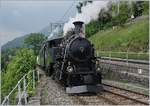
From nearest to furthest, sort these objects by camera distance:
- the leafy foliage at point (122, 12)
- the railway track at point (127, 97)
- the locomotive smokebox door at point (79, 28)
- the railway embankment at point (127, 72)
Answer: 1. the railway track at point (127, 97)
2. the locomotive smokebox door at point (79, 28)
3. the railway embankment at point (127, 72)
4. the leafy foliage at point (122, 12)

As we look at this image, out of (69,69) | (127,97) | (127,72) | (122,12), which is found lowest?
(127,97)

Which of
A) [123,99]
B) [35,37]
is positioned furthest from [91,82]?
[35,37]

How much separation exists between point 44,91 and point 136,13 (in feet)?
103

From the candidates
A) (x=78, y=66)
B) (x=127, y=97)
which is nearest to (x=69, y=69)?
(x=78, y=66)

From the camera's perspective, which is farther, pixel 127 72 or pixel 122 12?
pixel 122 12

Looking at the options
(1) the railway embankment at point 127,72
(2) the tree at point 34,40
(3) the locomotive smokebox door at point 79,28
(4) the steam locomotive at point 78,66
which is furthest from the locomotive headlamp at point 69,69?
(2) the tree at point 34,40

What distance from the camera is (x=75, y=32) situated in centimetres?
1634

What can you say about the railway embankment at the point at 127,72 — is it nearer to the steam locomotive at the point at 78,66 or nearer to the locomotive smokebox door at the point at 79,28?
the steam locomotive at the point at 78,66

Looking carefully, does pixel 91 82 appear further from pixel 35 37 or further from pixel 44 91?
pixel 35 37

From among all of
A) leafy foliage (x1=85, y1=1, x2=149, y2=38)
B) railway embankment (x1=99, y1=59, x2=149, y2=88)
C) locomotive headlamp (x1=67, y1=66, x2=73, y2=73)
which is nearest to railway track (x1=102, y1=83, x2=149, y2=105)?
locomotive headlamp (x1=67, y1=66, x2=73, y2=73)

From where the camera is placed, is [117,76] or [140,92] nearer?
[140,92]

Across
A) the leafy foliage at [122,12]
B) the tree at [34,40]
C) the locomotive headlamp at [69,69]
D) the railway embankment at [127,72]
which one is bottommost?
the railway embankment at [127,72]

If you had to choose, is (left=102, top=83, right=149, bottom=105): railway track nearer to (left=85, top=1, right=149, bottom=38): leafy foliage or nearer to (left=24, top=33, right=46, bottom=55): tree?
(left=85, top=1, right=149, bottom=38): leafy foliage

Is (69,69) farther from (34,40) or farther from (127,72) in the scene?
(34,40)
